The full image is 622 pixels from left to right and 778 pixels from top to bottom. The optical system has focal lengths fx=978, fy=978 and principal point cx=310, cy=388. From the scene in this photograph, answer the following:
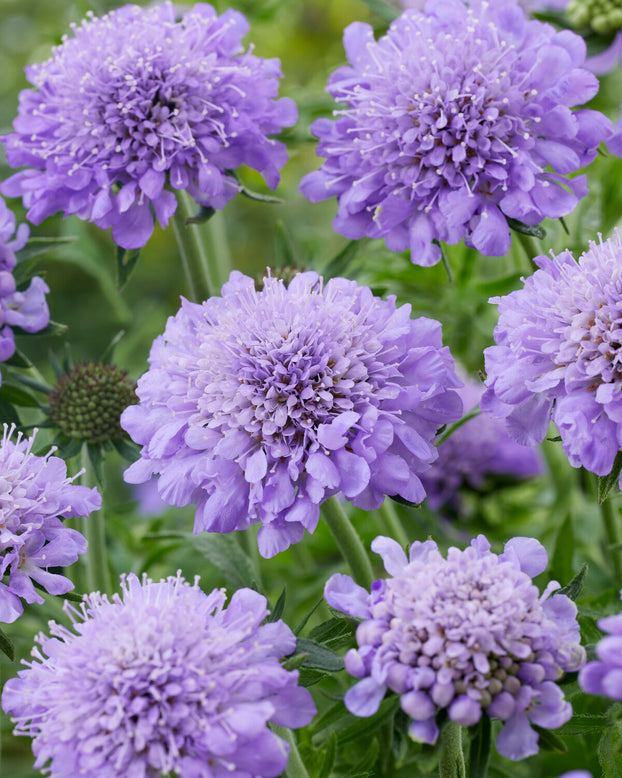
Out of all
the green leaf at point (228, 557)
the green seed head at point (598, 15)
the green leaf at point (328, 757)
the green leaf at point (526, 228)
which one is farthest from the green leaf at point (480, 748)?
the green seed head at point (598, 15)

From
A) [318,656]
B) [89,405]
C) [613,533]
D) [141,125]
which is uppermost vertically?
[141,125]

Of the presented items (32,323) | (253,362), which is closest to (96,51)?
(32,323)

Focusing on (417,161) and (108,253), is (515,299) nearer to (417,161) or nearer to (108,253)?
(417,161)

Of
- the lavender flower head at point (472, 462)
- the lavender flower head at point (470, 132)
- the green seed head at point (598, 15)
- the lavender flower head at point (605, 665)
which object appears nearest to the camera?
the lavender flower head at point (605, 665)

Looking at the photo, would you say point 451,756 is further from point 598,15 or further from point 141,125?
point 598,15

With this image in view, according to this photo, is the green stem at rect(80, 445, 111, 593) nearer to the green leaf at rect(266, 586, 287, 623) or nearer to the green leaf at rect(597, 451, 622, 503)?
the green leaf at rect(266, 586, 287, 623)

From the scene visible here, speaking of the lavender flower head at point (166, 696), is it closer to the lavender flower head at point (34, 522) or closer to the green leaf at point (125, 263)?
the lavender flower head at point (34, 522)

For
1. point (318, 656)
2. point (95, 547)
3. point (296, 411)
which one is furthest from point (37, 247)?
point (318, 656)
